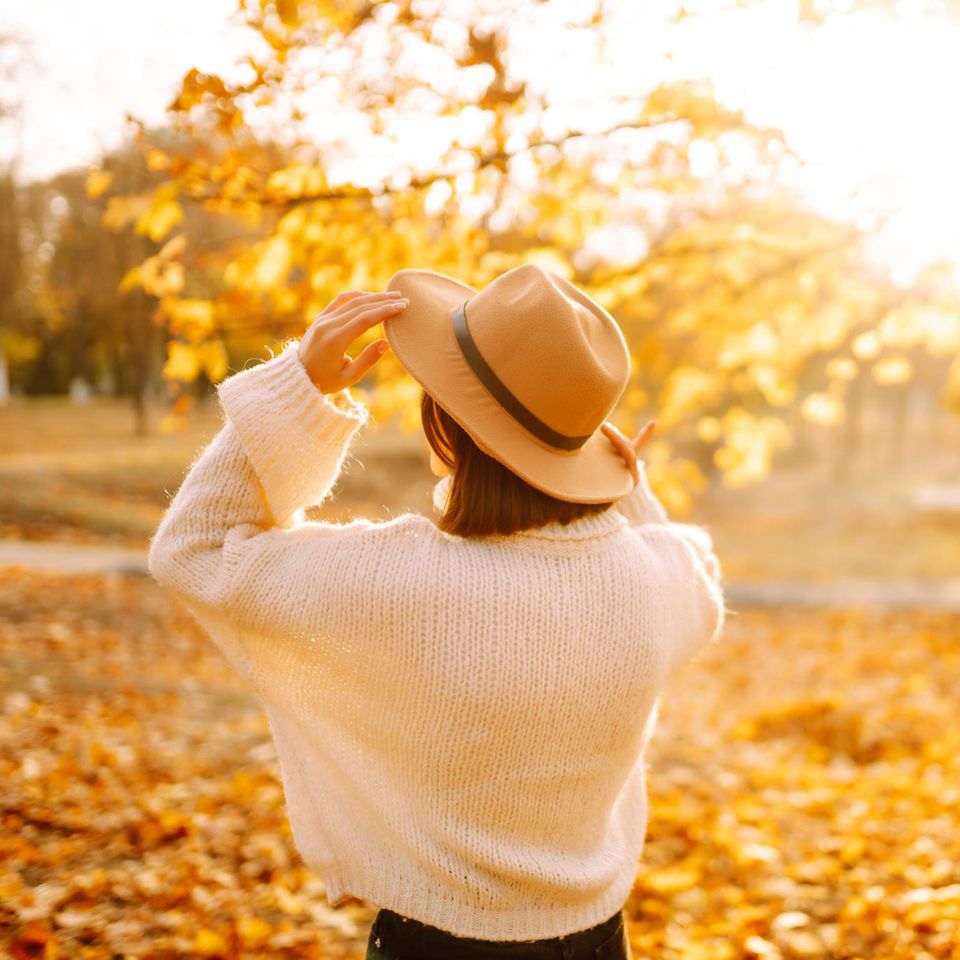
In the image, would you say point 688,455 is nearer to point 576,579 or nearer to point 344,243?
point 344,243

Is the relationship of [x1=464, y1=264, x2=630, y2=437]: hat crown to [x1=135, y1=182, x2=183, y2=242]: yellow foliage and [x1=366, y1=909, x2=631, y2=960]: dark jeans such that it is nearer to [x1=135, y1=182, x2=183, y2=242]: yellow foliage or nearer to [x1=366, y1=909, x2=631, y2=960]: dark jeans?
[x1=366, y1=909, x2=631, y2=960]: dark jeans

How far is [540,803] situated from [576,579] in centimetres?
43

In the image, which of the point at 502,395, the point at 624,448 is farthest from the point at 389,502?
the point at 502,395

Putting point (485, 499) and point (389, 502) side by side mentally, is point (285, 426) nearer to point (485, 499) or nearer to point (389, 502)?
point (485, 499)

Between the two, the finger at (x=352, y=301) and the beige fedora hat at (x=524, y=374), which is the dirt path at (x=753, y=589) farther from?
the beige fedora hat at (x=524, y=374)

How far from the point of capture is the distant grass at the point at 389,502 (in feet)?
49.8

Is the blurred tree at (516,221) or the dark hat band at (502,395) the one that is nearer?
the dark hat band at (502,395)

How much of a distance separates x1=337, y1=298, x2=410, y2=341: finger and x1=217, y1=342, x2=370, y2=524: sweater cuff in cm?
11

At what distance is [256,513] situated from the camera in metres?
1.66

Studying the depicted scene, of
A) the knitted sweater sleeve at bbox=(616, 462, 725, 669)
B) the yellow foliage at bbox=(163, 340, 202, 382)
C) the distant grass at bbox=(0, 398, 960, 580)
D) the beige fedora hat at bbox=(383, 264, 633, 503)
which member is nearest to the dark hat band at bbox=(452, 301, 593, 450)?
the beige fedora hat at bbox=(383, 264, 633, 503)

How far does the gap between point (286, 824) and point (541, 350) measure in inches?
129

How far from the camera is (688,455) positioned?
98.6ft

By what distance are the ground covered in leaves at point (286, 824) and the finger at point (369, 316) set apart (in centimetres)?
243

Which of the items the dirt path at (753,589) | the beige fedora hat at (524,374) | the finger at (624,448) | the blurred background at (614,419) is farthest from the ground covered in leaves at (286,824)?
the dirt path at (753,589)
